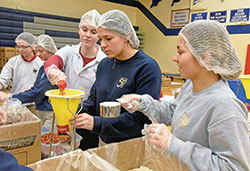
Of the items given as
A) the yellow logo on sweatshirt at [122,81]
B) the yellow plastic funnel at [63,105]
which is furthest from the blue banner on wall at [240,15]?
the yellow plastic funnel at [63,105]

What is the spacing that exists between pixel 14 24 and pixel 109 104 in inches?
191

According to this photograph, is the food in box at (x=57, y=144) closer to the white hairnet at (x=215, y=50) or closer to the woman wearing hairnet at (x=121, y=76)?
the woman wearing hairnet at (x=121, y=76)

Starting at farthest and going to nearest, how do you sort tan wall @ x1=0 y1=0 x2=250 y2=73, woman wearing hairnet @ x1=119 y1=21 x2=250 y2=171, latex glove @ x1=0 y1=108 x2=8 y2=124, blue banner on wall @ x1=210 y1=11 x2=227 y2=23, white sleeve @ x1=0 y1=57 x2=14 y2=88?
blue banner on wall @ x1=210 y1=11 x2=227 y2=23, tan wall @ x1=0 y1=0 x2=250 y2=73, white sleeve @ x1=0 y1=57 x2=14 y2=88, latex glove @ x1=0 y1=108 x2=8 y2=124, woman wearing hairnet @ x1=119 y1=21 x2=250 y2=171

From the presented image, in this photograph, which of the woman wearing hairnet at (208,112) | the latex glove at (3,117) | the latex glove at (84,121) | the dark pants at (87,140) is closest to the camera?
the woman wearing hairnet at (208,112)

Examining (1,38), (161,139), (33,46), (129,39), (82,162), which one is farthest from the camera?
(1,38)

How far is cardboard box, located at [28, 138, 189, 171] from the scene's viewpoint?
3.31 ft

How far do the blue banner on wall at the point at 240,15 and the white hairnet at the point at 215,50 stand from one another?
5059mm

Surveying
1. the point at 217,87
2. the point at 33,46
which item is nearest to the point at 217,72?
the point at 217,87

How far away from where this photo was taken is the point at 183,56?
38.6 inches

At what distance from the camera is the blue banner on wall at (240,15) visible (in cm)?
507

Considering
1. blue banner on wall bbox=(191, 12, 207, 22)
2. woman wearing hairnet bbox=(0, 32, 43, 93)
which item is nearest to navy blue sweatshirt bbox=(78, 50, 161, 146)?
woman wearing hairnet bbox=(0, 32, 43, 93)

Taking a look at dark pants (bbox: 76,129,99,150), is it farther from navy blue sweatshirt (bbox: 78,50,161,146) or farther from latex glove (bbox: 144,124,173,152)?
latex glove (bbox: 144,124,173,152)

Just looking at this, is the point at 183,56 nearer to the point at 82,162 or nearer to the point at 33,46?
the point at 82,162

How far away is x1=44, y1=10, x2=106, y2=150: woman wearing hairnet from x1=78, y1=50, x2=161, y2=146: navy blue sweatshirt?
42 centimetres
